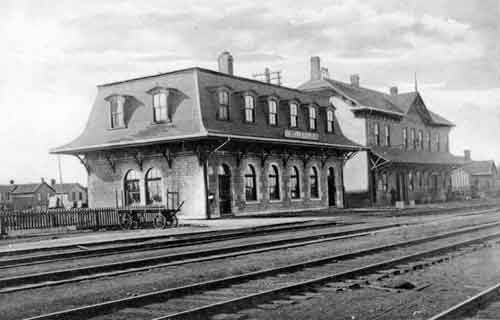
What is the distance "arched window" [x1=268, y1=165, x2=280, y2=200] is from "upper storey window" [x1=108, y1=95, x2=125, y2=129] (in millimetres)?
7506

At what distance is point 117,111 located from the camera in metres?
28.1

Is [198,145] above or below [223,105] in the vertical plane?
below

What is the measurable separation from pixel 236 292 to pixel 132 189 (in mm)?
20036

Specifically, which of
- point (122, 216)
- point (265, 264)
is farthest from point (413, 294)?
point (122, 216)

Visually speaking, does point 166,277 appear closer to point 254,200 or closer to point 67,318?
point 67,318

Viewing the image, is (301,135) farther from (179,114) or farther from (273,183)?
(179,114)

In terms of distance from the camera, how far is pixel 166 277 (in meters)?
9.88

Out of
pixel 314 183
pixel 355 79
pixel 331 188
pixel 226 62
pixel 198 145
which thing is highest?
pixel 355 79

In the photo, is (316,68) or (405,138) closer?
(316,68)

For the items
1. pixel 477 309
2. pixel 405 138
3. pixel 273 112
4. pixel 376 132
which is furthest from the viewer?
pixel 405 138

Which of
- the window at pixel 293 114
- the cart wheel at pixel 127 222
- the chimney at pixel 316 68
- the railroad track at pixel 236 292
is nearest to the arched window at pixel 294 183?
the window at pixel 293 114

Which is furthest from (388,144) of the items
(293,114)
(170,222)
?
(170,222)

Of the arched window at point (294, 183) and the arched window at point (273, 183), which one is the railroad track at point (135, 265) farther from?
the arched window at point (294, 183)

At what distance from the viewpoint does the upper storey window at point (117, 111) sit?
27.8m
